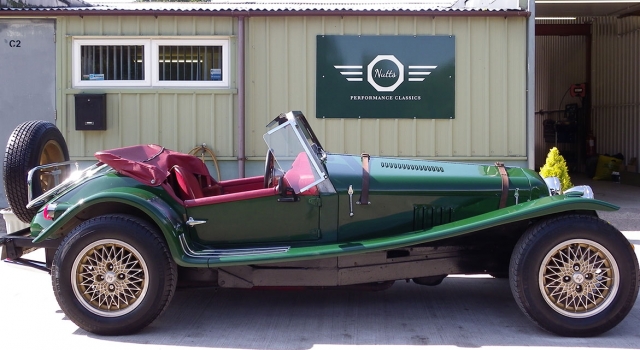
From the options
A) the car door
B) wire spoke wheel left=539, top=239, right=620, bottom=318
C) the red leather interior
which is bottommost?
A: wire spoke wheel left=539, top=239, right=620, bottom=318

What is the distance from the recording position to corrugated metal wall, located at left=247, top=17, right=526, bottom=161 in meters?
10.4

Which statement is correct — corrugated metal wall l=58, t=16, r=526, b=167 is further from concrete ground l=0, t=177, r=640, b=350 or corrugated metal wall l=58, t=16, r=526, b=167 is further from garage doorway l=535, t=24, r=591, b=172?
garage doorway l=535, t=24, r=591, b=172

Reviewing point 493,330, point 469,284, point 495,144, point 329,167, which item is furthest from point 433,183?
point 495,144

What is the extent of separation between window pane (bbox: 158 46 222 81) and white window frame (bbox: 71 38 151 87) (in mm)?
170

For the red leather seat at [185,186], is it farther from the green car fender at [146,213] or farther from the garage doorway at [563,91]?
the garage doorway at [563,91]

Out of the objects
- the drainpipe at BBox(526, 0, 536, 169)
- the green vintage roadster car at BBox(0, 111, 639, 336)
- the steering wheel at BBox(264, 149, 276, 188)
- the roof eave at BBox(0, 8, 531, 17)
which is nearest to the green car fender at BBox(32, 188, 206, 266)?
the green vintage roadster car at BBox(0, 111, 639, 336)

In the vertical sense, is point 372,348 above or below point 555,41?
below

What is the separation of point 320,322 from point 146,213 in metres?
1.58

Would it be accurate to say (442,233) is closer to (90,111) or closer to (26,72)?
(90,111)

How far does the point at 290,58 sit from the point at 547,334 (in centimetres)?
605

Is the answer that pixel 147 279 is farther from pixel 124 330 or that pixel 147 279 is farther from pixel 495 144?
pixel 495 144

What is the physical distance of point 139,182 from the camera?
573 centimetres

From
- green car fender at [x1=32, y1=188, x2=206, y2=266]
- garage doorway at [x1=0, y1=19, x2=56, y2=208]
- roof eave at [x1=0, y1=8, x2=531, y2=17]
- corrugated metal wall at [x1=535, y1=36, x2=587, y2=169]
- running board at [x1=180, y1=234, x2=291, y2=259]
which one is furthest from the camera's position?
corrugated metal wall at [x1=535, y1=36, x2=587, y2=169]

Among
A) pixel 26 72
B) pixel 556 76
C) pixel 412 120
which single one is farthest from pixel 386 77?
pixel 556 76
